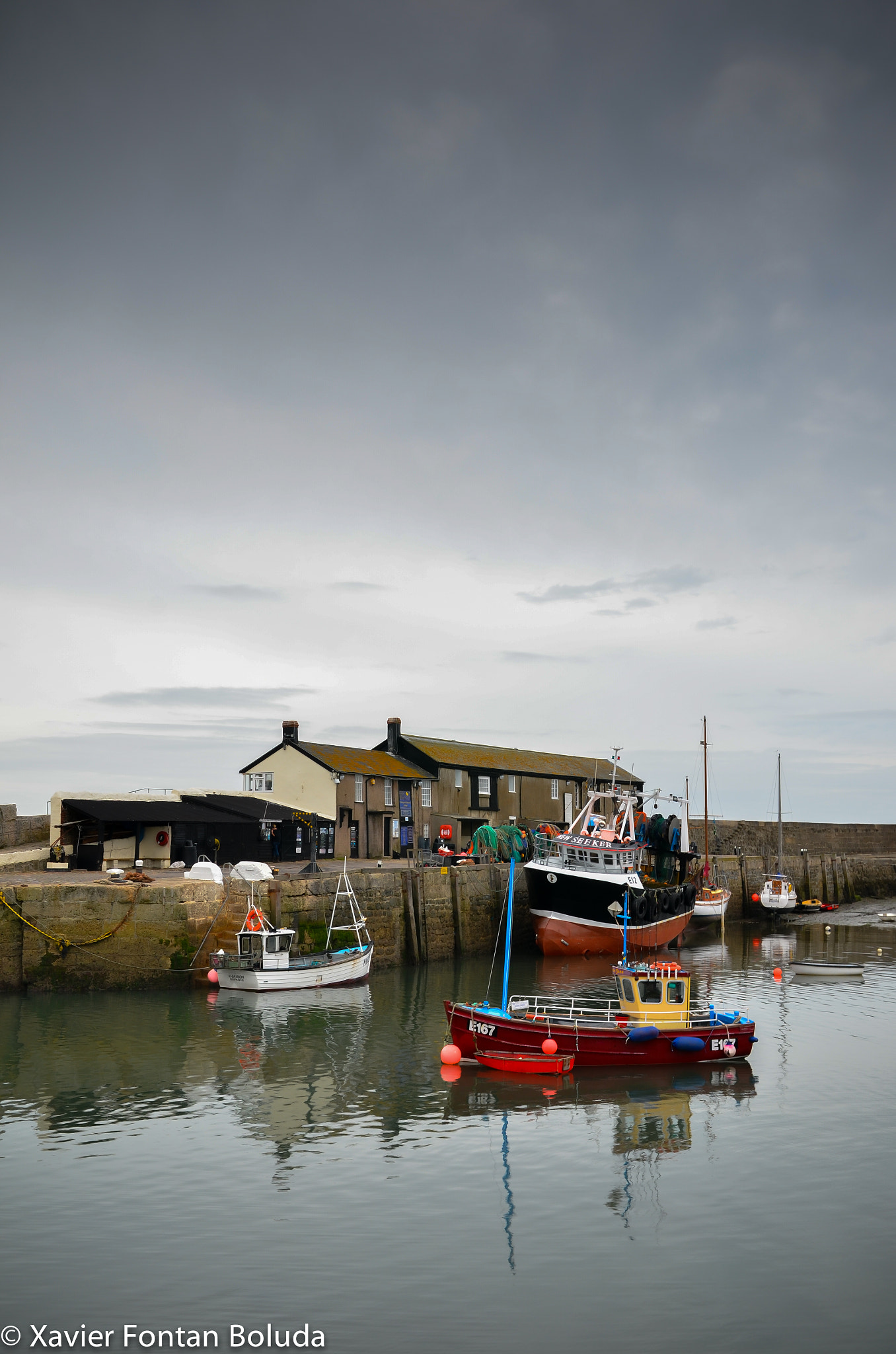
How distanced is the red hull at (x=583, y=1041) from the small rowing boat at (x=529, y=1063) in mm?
102

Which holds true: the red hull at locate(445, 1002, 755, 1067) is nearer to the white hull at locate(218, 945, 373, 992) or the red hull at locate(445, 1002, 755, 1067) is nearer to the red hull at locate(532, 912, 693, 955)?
the white hull at locate(218, 945, 373, 992)

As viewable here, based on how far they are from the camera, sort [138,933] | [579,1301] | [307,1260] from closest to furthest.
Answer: [579,1301] → [307,1260] → [138,933]

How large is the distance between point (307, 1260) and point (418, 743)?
1856 inches

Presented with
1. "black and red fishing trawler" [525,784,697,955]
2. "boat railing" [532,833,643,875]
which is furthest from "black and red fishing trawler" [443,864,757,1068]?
"boat railing" [532,833,643,875]

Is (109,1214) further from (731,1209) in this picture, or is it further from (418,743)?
(418,743)

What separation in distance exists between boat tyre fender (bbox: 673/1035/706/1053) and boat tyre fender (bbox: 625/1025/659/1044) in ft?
1.78

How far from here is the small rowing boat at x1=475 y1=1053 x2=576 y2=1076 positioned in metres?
22.8

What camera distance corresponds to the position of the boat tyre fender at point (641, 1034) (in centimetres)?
2303

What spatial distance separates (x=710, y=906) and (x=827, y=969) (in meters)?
18.6

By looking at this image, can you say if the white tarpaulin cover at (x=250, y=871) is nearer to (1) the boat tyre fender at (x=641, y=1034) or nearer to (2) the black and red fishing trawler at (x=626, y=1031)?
(2) the black and red fishing trawler at (x=626, y=1031)

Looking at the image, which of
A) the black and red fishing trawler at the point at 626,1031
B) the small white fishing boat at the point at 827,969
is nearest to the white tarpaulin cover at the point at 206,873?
the black and red fishing trawler at the point at 626,1031

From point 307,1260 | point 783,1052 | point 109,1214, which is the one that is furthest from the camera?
point 783,1052

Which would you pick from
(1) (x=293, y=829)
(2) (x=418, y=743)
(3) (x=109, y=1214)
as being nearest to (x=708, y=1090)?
(3) (x=109, y=1214)

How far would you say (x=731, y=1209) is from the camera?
15.2 metres
